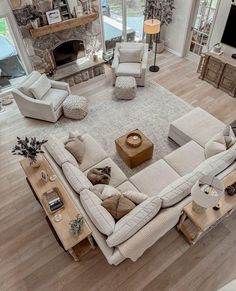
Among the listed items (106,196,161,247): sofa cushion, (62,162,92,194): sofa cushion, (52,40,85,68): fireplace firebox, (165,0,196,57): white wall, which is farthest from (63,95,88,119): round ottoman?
(165,0,196,57): white wall

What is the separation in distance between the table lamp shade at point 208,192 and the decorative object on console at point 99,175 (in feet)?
4.18

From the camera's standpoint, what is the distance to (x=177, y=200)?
270cm

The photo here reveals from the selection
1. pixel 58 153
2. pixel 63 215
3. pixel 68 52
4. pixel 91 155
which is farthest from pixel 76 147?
pixel 68 52

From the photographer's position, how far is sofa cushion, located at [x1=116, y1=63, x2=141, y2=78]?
213 inches

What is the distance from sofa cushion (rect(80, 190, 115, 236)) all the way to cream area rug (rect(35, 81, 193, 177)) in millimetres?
1482

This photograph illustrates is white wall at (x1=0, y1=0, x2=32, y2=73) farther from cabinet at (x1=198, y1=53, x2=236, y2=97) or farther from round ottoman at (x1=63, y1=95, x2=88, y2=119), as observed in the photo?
cabinet at (x1=198, y1=53, x2=236, y2=97)

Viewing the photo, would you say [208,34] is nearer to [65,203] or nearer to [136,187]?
[136,187]

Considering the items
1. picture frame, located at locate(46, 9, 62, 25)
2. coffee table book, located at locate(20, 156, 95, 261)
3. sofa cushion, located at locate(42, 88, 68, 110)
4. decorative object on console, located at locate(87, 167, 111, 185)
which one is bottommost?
sofa cushion, located at locate(42, 88, 68, 110)

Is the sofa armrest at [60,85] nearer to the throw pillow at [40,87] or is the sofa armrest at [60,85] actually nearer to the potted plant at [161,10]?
the throw pillow at [40,87]

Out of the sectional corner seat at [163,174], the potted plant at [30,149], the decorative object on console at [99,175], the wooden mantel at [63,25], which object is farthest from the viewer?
the wooden mantel at [63,25]

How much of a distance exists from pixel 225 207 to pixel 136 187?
117 cm

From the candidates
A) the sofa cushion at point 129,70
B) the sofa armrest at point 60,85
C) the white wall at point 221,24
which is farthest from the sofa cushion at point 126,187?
the white wall at point 221,24

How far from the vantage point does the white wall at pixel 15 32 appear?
453 centimetres

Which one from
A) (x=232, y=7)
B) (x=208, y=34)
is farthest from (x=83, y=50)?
(x=232, y=7)
